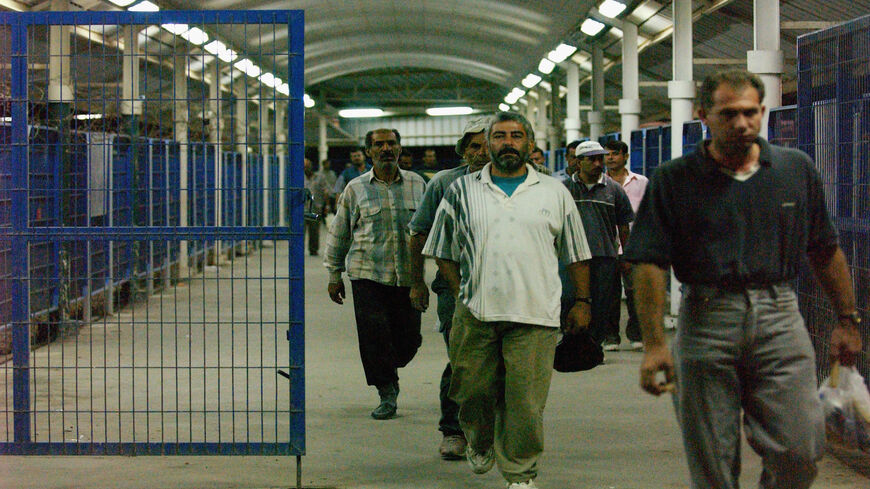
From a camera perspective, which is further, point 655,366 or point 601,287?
point 601,287

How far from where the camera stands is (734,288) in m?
4.07

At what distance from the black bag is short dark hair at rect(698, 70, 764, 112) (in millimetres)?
1960

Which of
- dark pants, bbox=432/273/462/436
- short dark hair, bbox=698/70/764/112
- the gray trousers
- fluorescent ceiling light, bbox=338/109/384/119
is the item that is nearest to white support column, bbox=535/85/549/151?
fluorescent ceiling light, bbox=338/109/384/119

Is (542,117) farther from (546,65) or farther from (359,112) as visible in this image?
(359,112)

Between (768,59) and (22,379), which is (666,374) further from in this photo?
(768,59)

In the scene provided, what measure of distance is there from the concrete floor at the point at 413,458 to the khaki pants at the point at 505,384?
45 centimetres

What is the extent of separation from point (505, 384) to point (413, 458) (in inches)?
45.9

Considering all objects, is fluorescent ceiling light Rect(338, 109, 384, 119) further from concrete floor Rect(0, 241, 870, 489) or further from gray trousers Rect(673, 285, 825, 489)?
gray trousers Rect(673, 285, 825, 489)

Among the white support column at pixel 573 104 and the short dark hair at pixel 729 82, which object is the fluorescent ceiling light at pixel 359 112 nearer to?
the white support column at pixel 573 104

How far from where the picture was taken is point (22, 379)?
20.4ft

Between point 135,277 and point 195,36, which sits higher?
point 195,36

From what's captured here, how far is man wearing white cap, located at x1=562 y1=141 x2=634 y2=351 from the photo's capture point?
945cm

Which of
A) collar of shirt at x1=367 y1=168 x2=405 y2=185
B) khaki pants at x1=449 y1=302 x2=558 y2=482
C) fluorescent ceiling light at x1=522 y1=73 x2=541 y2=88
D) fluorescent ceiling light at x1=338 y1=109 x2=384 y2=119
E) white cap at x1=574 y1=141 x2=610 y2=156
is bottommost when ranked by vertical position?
khaki pants at x1=449 y1=302 x2=558 y2=482

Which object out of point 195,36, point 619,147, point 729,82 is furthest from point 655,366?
point 195,36
